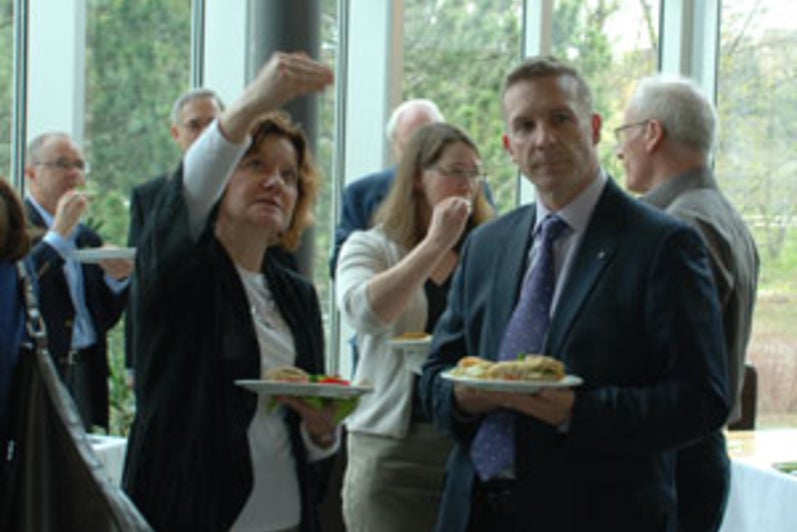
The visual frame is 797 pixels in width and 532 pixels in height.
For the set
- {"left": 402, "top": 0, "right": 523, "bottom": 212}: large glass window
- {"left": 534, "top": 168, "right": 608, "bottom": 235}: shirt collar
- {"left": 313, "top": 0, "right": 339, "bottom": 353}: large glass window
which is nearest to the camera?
{"left": 534, "top": 168, "right": 608, "bottom": 235}: shirt collar

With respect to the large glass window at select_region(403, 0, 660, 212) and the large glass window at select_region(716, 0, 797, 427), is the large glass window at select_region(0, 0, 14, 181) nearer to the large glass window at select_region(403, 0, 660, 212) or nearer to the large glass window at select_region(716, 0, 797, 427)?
the large glass window at select_region(403, 0, 660, 212)

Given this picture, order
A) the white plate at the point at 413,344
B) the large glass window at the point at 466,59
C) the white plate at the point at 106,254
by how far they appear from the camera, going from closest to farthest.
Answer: the white plate at the point at 413,344 → the white plate at the point at 106,254 → the large glass window at the point at 466,59

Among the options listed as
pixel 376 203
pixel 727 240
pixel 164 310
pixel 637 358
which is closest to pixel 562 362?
pixel 637 358

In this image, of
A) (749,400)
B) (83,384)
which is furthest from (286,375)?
(749,400)

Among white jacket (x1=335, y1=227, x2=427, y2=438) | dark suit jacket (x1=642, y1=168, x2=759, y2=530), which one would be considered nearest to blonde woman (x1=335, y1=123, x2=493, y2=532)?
white jacket (x1=335, y1=227, x2=427, y2=438)

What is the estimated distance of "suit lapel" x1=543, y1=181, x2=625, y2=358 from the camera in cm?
221

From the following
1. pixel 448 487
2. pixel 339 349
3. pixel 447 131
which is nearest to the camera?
pixel 448 487

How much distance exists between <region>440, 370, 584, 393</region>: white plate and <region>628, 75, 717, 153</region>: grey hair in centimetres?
125

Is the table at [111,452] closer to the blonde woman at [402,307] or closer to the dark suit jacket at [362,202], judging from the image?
the blonde woman at [402,307]

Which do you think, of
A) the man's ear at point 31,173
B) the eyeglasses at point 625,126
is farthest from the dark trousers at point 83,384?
the eyeglasses at point 625,126

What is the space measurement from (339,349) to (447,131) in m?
3.63

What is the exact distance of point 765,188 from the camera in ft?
26.2

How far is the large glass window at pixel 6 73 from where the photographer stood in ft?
17.4

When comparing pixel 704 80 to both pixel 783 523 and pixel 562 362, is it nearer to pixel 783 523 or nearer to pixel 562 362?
pixel 783 523
